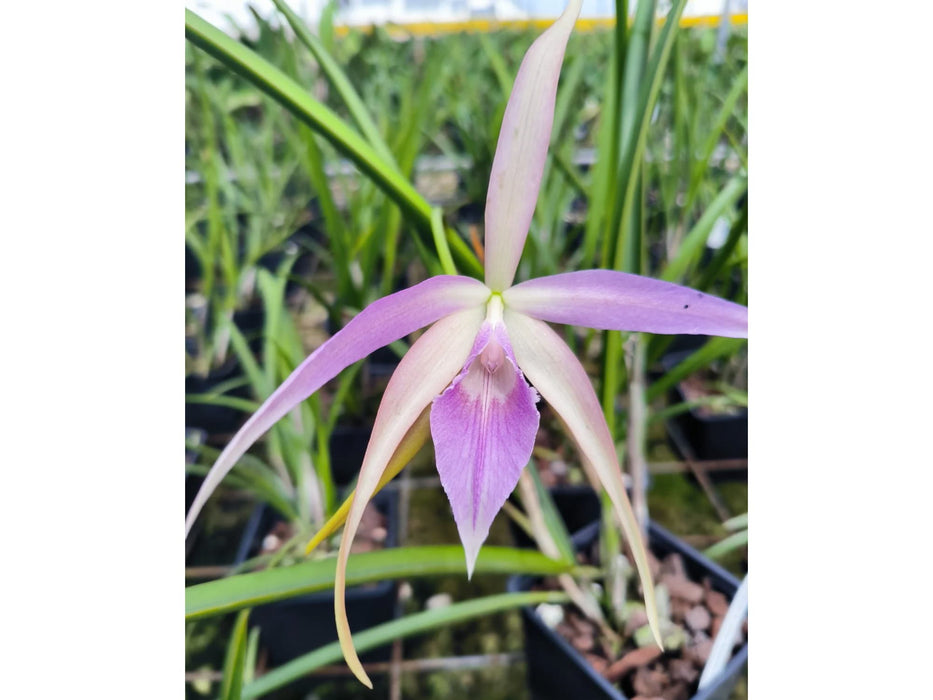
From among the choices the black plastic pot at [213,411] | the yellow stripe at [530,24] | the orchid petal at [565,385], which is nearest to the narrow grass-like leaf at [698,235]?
the yellow stripe at [530,24]

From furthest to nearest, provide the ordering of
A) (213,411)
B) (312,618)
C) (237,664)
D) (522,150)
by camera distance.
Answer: (213,411) < (312,618) < (237,664) < (522,150)

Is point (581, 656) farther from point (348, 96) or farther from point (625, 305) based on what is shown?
point (348, 96)

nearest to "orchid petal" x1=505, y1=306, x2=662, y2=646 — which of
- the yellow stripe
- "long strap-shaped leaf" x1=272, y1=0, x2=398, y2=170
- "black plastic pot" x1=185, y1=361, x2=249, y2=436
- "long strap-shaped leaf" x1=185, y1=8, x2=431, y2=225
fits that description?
"long strap-shaped leaf" x1=185, y1=8, x2=431, y2=225

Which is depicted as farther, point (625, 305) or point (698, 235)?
point (698, 235)

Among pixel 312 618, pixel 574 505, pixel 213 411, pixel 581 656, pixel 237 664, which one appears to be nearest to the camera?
pixel 237 664

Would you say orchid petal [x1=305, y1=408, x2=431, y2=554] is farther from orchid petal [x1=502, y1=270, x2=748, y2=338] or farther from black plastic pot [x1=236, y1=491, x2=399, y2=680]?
black plastic pot [x1=236, y1=491, x2=399, y2=680]

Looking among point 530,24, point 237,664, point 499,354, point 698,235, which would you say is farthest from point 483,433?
point 530,24
